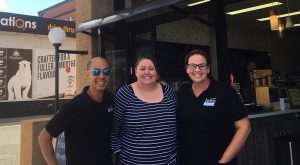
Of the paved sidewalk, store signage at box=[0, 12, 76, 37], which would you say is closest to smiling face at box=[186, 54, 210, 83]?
the paved sidewalk

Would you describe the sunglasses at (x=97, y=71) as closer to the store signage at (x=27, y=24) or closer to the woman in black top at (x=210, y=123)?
the woman in black top at (x=210, y=123)

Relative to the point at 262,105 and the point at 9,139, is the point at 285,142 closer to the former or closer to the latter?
the point at 262,105

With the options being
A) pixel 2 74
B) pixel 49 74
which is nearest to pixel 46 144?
pixel 2 74

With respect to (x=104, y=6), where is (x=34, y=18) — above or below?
above

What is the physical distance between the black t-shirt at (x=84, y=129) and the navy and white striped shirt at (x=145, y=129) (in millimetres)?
120

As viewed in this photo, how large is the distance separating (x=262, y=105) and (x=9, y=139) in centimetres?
912

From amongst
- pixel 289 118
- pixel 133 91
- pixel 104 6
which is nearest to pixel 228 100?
pixel 133 91

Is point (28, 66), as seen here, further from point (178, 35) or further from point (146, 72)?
point (146, 72)

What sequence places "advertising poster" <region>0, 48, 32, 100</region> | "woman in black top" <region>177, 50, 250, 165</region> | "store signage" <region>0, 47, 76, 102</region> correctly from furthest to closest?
1. "store signage" <region>0, 47, 76, 102</region>
2. "advertising poster" <region>0, 48, 32, 100</region>
3. "woman in black top" <region>177, 50, 250, 165</region>

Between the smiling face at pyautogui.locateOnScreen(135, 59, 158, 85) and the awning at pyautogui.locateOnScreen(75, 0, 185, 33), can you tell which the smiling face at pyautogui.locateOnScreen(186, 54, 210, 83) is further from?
the awning at pyautogui.locateOnScreen(75, 0, 185, 33)

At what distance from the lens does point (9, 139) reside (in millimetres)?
11375

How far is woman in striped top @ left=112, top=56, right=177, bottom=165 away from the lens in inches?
94.1

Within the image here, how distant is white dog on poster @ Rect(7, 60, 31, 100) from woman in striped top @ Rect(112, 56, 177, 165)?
17715 mm

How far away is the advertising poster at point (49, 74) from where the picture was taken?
20.1m
